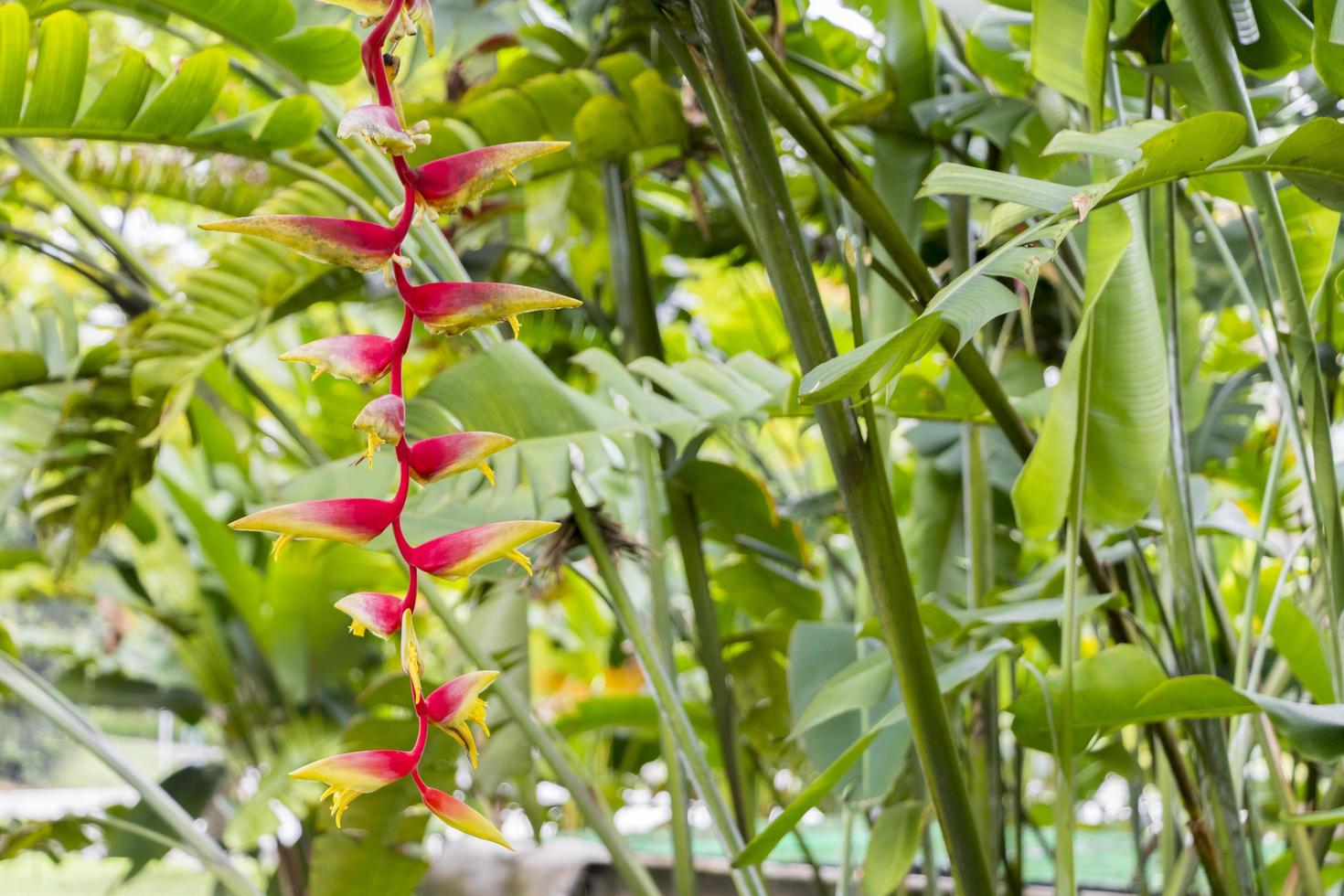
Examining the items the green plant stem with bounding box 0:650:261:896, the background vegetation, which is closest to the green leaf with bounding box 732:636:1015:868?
the background vegetation

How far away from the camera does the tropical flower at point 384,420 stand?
165 mm

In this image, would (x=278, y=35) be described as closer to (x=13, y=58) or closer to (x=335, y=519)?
(x=13, y=58)

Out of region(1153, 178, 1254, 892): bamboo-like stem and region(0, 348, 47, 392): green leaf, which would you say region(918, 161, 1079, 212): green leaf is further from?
region(0, 348, 47, 392): green leaf

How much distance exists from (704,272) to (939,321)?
1.32 metres

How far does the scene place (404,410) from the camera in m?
0.17

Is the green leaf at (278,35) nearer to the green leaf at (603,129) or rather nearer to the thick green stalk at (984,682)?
the green leaf at (603,129)

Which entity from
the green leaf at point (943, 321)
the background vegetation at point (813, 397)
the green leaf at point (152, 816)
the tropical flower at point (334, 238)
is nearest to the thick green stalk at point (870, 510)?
the background vegetation at point (813, 397)

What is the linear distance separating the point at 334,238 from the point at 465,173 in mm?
25

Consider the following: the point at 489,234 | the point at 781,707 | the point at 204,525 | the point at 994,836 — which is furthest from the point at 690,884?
the point at 204,525

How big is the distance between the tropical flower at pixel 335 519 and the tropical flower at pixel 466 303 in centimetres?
3

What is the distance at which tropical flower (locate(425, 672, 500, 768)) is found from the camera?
0.18 m

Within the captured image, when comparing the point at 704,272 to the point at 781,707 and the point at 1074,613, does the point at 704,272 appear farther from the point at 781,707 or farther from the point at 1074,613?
the point at 1074,613

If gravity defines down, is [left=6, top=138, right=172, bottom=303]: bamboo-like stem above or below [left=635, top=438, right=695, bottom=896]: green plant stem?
above

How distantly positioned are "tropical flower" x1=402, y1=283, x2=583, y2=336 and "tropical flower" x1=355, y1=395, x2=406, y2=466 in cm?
2
